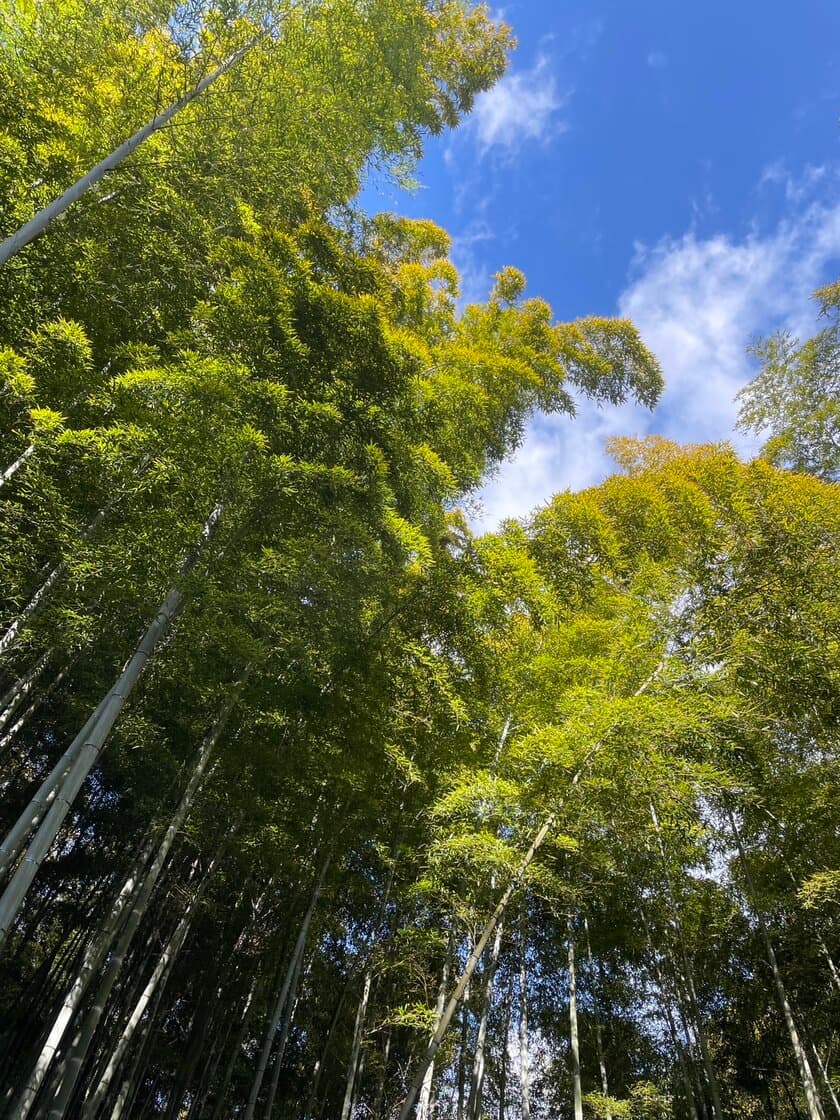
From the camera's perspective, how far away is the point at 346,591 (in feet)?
10.9

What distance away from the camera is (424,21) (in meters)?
4.91

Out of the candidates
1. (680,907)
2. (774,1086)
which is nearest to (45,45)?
(680,907)

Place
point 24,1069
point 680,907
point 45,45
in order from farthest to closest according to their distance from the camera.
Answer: point 24,1069
point 680,907
point 45,45

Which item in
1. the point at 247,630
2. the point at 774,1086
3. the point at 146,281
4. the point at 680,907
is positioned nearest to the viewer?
the point at 247,630

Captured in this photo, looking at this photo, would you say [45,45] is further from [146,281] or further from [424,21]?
[424,21]

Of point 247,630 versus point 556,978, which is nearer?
point 247,630

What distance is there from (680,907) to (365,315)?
5569 millimetres

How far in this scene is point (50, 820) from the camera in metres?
2.22

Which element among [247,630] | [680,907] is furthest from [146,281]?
[680,907]

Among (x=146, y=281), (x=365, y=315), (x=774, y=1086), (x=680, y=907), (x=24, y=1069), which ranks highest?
(x=146, y=281)

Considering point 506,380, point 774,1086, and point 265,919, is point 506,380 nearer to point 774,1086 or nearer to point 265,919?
point 265,919

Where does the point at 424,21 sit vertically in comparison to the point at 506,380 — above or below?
above

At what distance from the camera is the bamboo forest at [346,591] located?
3260mm

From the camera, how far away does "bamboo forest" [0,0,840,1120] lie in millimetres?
3260
